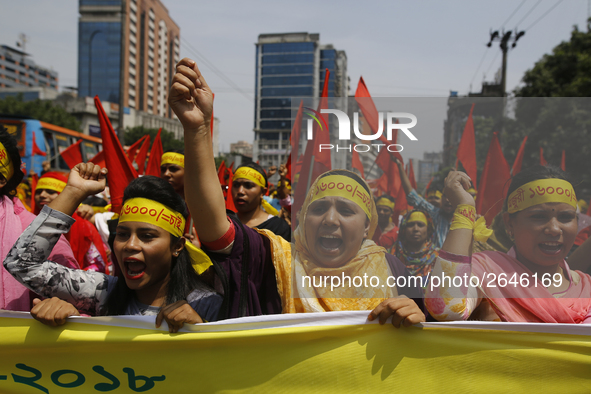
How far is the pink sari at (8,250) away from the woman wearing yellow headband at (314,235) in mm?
882

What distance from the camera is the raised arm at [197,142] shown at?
4.56 feet

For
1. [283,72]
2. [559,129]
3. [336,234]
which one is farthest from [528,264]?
[283,72]

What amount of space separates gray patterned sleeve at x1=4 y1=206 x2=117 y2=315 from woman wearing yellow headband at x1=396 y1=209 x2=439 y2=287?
1.22 metres

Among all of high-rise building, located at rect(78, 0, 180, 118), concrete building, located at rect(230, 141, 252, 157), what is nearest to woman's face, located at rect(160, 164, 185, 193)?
high-rise building, located at rect(78, 0, 180, 118)

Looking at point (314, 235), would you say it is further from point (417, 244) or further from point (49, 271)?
point (49, 271)

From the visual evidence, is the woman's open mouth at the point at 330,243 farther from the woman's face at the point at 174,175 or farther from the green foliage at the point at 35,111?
the green foliage at the point at 35,111

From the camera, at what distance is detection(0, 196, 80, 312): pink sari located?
1.88 m

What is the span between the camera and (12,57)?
97.5m

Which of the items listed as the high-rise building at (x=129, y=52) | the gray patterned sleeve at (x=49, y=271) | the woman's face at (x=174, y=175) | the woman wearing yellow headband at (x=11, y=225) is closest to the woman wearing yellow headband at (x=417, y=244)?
the gray patterned sleeve at (x=49, y=271)

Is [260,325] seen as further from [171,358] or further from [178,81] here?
[178,81]

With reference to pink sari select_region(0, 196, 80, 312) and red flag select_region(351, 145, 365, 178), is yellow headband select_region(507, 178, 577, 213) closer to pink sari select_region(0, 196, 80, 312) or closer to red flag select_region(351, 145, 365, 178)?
red flag select_region(351, 145, 365, 178)

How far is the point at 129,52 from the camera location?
68500mm

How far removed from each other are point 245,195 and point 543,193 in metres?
2.49

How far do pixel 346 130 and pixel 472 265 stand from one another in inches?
26.6
